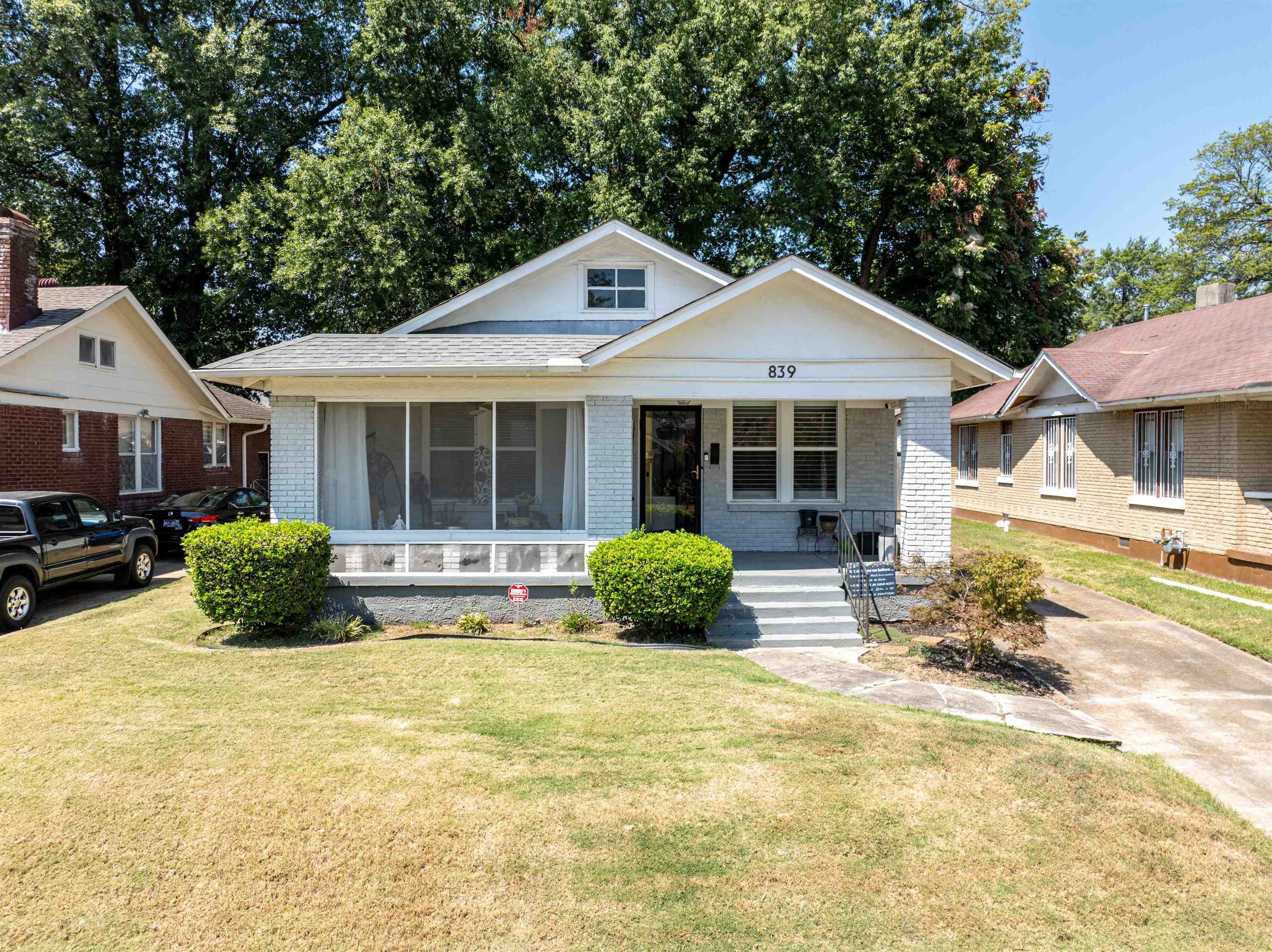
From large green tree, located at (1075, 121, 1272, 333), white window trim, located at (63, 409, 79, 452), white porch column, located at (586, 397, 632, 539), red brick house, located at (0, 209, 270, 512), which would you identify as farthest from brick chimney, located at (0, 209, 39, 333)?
large green tree, located at (1075, 121, 1272, 333)

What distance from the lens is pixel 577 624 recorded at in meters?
9.84

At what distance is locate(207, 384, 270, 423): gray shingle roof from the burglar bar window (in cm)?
2313

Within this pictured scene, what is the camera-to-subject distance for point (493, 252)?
72.8 feet

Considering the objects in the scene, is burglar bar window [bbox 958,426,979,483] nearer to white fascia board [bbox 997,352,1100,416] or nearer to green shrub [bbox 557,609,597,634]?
white fascia board [bbox 997,352,1100,416]

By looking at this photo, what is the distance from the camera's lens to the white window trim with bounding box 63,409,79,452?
1623 centimetres

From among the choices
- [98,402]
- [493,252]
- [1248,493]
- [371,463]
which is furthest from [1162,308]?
[98,402]

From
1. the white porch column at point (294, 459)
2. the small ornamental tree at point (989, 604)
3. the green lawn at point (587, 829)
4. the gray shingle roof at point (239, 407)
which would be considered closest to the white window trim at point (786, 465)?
the small ornamental tree at point (989, 604)

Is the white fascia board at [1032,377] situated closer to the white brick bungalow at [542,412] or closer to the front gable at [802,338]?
the front gable at [802,338]

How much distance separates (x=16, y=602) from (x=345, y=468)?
487 cm

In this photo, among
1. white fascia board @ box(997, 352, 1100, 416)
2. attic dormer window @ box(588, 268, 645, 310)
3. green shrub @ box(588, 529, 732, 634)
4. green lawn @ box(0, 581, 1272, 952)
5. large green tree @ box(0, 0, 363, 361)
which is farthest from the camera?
large green tree @ box(0, 0, 363, 361)

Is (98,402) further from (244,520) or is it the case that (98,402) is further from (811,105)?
(811,105)

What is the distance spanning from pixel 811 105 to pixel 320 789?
2296 centimetres

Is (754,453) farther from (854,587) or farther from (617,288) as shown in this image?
(617,288)

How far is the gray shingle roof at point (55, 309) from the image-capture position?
14.7 metres
